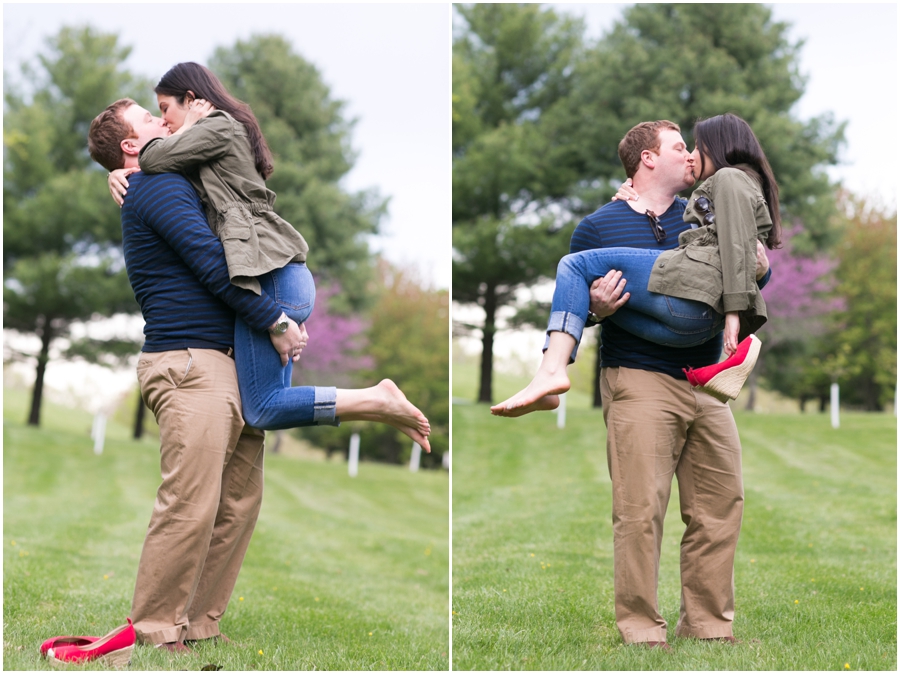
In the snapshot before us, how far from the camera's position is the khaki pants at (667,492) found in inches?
132

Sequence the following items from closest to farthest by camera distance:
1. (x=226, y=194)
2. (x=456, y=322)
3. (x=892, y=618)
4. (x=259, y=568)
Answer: (x=226, y=194), (x=892, y=618), (x=259, y=568), (x=456, y=322)

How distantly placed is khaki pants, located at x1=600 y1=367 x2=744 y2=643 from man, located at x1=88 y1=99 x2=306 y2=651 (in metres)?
1.38

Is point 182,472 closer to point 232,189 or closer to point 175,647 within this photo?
point 175,647

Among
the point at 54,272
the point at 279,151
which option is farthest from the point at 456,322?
the point at 54,272

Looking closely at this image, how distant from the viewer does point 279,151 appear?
71.9 ft

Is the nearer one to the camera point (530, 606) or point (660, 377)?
point (660, 377)

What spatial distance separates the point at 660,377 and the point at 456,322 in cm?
1767

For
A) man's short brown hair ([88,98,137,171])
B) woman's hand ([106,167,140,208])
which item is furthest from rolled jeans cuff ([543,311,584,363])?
man's short brown hair ([88,98,137,171])

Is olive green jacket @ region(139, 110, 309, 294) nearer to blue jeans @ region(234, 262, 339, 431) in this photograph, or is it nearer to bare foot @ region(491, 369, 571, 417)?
blue jeans @ region(234, 262, 339, 431)

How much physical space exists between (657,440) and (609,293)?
631 mm

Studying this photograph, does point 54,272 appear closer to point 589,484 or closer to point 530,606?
point 589,484

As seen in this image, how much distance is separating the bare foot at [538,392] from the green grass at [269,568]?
1.37m

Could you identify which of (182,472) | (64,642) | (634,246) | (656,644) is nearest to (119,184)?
(182,472)

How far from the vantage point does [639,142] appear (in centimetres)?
364
